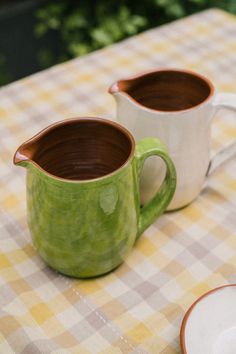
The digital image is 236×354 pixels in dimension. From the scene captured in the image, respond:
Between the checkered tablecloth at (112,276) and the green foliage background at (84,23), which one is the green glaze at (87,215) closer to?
the checkered tablecloth at (112,276)

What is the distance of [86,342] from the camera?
22.5 inches

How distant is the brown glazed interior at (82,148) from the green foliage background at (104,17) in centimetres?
140

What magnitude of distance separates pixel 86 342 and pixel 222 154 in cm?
34

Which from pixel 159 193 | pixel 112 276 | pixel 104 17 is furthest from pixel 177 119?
pixel 104 17

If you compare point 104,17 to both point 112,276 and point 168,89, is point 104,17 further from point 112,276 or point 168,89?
point 112,276

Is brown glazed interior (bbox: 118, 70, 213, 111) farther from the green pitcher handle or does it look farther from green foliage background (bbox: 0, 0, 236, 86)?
green foliage background (bbox: 0, 0, 236, 86)

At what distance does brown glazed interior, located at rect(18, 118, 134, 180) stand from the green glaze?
35 millimetres

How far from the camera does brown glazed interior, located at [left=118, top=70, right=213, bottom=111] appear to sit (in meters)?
0.72

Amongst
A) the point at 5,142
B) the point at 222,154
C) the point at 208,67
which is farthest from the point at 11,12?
the point at 222,154

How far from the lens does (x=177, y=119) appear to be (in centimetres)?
64

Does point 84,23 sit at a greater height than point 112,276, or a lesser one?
lesser

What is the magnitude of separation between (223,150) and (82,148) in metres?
0.22

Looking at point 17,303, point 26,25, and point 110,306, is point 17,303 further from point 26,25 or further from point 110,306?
point 26,25

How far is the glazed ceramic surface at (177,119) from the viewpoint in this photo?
2.13 ft
